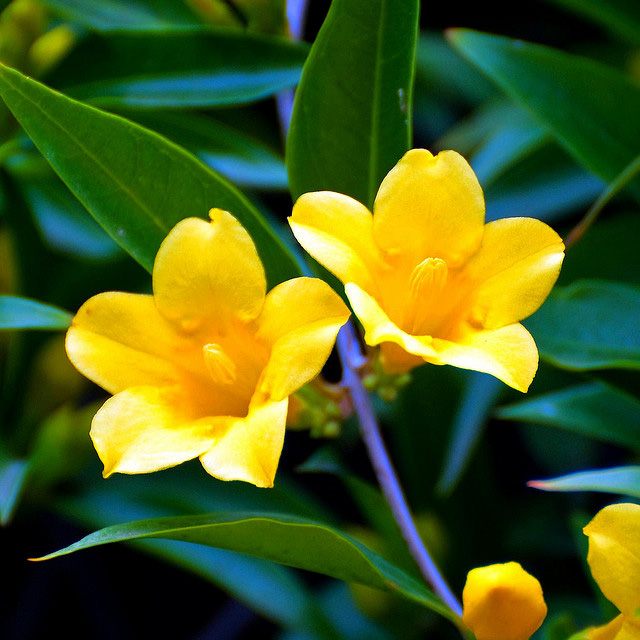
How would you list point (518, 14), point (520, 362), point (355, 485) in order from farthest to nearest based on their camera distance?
1. point (518, 14)
2. point (355, 485)
3. point (520, 362)

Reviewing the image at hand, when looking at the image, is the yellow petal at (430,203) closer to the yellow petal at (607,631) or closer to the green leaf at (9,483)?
the yellow petal at (607,631)

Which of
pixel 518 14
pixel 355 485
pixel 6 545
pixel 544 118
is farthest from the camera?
pixel 518 14

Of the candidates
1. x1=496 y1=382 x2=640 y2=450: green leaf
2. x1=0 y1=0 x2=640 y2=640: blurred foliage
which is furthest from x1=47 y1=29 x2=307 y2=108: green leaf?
x1=496 y1=382 x2=640 y2=450: green leaf

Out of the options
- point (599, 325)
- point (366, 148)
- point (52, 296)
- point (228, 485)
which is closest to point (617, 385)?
point (599, 325)

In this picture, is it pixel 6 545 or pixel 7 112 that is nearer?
pixel 7 112

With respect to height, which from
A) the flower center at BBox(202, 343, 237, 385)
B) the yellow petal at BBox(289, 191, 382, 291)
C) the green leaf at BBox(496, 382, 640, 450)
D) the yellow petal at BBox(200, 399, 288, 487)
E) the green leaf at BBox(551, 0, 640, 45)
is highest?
the green leaf at BBox(551, 0, 640, 45)

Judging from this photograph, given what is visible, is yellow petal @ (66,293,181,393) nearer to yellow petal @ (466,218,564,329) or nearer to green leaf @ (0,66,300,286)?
green leaf @ (0,66,300,286)

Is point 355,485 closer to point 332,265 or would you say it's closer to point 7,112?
point 332,265

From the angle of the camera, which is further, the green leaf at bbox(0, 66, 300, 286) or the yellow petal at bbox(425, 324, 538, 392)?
the green leaf at bbox(0, 66, 300, 286)

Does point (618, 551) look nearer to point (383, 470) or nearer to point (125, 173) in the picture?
point (383, 470)
